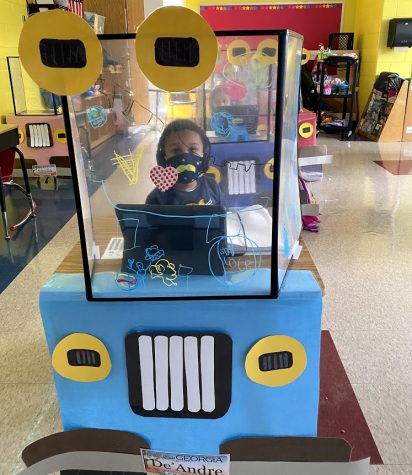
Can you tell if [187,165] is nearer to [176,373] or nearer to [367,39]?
[176,373]

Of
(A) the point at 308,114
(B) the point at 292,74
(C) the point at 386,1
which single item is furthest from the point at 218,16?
(B) the point at 292,74

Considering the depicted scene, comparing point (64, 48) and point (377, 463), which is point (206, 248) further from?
point (377, 463)

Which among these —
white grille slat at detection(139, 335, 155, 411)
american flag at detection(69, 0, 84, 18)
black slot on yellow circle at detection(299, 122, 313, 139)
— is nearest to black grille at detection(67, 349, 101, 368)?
white grille slat at detection(139, 335, 155, 411)

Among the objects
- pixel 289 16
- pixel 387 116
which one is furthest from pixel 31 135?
A: pixel 289 16

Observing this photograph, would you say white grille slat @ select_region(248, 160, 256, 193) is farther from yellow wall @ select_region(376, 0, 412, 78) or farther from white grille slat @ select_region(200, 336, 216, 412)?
yellow wall @ select_region(376, 0, 412, 78)

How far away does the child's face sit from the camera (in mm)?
1071

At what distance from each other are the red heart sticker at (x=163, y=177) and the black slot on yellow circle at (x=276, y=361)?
1.54 feet

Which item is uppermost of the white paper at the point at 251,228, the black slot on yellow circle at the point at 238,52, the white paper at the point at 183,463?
the black slot on yellow circle at the point at 238,52

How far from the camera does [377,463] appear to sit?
1.62 metres

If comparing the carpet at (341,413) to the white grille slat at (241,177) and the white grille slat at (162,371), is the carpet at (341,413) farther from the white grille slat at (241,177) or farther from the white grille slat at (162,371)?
the white grille slat at (241,177)

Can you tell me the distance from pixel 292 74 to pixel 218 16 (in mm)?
8983

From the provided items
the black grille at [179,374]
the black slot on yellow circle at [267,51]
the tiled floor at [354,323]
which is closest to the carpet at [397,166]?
the tiled floor at [354,323]

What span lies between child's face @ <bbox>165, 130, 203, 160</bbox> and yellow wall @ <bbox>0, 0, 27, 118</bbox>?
473cm

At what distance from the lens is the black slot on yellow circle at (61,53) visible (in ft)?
3.13
